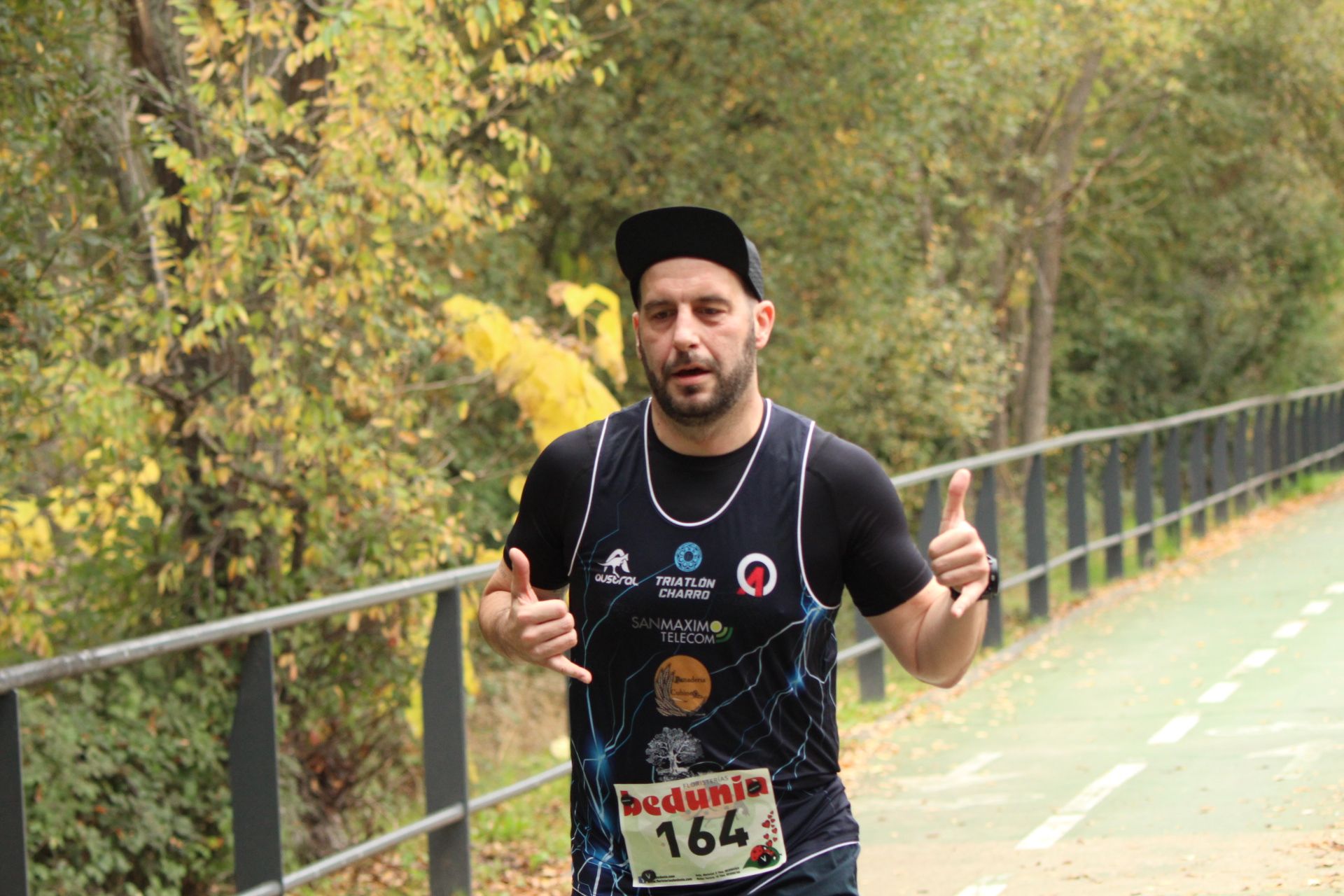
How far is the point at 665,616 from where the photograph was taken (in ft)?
11.6

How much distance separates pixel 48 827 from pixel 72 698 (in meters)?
0.89

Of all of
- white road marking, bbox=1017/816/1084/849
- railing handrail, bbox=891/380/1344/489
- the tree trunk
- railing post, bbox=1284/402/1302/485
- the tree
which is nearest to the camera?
white road marking, bbox=1017/816/1084/849

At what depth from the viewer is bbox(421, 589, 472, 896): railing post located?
282 inches

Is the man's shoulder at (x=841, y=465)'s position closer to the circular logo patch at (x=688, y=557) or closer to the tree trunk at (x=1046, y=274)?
the circular logo patch at (x=688, y=557)

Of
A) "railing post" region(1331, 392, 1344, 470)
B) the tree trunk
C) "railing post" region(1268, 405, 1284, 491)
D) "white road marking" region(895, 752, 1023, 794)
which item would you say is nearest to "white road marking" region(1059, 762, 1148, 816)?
"white road marking" region(895, 752, 1023, 794)

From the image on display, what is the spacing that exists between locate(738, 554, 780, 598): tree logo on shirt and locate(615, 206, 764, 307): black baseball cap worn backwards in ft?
1.74

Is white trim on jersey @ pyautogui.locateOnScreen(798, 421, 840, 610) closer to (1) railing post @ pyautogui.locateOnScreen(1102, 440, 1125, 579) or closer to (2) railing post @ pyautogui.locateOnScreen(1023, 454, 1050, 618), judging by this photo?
(2) railing post @ pyautogui.locateOnScreen(1023, 454, 1050, 618)

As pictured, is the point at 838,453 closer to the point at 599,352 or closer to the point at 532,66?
the point at 532,66

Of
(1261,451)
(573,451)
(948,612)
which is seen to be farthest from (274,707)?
(1261,451)

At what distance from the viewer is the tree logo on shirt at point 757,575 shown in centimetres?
350

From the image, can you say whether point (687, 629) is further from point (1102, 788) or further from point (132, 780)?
point (132, 780)

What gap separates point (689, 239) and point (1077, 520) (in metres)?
12.1

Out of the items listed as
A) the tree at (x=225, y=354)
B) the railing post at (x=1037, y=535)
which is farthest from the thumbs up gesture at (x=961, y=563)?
the railing post at (x=1037, y=535)

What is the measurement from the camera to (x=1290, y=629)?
12914 millimetres
